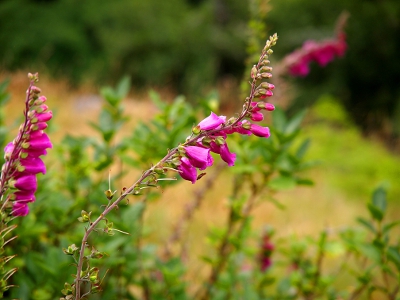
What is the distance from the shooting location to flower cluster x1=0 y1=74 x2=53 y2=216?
731 millimetres

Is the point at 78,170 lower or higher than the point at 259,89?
higher

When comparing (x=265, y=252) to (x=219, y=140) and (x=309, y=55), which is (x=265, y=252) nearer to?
(x=309, y=55)

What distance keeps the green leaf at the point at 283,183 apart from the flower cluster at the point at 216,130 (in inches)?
24.0

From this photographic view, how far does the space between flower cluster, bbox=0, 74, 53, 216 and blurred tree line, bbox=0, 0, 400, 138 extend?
9.66 m

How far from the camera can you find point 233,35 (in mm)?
11078

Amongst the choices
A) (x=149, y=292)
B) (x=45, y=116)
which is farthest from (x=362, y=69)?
(x=45, y=116)

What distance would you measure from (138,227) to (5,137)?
0.52m

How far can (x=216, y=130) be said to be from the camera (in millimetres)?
762

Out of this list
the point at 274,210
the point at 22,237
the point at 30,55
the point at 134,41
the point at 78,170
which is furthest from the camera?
the point at 30,55

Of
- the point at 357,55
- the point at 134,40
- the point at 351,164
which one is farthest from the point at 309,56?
the point at 357,55

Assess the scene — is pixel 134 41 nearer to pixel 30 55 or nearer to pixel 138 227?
pixel 30 55

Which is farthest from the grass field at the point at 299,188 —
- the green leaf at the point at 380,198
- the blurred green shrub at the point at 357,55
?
the blurred green shrub at the point at 357,55

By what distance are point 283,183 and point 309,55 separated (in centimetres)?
104

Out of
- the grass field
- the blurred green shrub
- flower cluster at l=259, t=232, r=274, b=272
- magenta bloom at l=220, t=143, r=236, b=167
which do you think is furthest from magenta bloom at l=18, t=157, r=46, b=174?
the blurred green shrub
